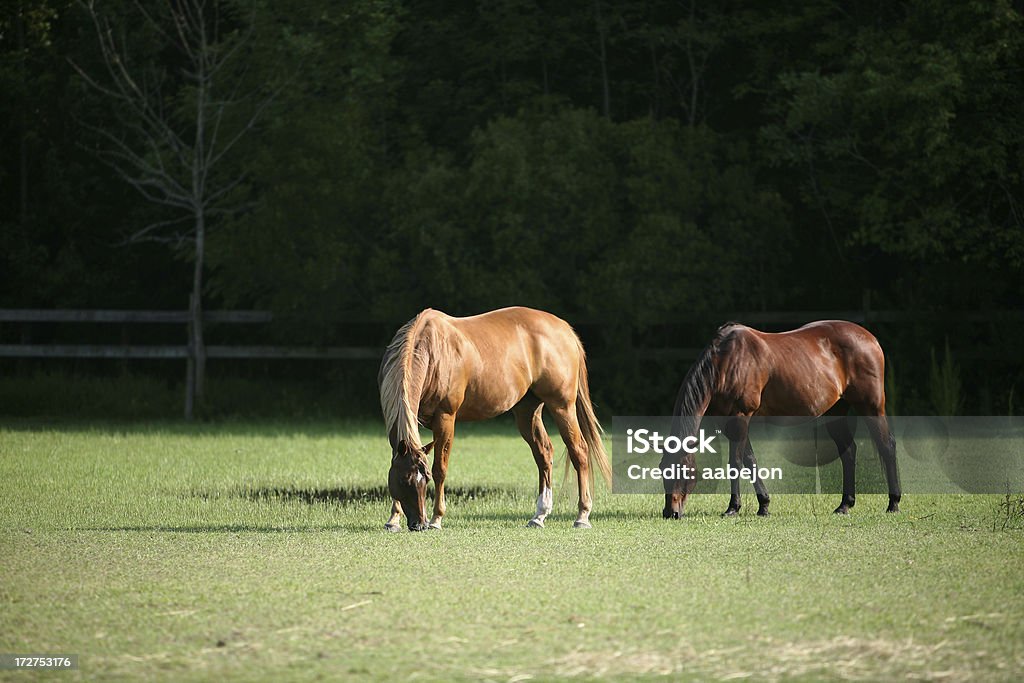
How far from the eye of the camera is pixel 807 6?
Answer: 21.9 meters

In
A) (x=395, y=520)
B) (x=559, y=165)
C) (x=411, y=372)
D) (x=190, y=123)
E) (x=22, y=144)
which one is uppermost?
(x=190, y=123)

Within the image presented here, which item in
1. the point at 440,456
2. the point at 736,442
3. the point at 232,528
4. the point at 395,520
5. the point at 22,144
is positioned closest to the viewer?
the point at 395,520

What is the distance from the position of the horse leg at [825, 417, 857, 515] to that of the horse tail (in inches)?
68.5

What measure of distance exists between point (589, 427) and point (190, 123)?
52.5ft

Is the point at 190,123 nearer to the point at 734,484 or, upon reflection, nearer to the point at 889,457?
the point at 734,484

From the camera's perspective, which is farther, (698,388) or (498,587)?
(698,388)

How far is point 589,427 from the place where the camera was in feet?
31.8

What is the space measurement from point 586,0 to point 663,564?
17.8 meters

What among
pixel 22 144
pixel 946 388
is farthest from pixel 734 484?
pixel 22 144

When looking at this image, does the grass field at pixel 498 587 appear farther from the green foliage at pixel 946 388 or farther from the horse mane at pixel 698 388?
the green foliage at pixel 946 388

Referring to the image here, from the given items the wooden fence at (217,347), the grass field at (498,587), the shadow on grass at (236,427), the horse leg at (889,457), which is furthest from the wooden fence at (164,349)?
the horse leg at (889,457)

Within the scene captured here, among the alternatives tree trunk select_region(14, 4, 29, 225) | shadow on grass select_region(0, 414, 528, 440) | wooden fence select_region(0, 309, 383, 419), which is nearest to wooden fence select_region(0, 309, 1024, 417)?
wooden fence select_region(0, 309, 383, 419)

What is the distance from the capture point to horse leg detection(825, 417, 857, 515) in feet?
31.4

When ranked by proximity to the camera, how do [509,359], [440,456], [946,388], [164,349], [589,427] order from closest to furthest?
[440,456] → [509,359] → [589,427] → [946,388] → [164,349]
